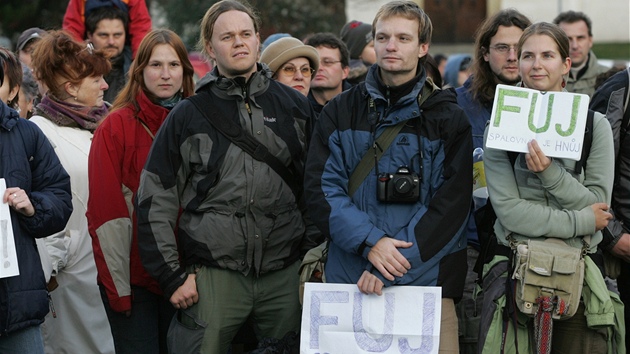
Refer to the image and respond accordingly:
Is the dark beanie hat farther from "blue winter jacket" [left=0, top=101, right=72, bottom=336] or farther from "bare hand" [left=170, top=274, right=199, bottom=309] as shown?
"blue winter jacket" [left=0, top=101, right=72, bottom=336]

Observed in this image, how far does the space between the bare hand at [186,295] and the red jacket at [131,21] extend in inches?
137

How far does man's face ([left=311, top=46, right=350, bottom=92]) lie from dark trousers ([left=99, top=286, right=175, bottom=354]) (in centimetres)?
232

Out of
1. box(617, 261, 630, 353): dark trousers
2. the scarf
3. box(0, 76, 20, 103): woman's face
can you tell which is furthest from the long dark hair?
box(617, 261, 630, 353): dark trousers

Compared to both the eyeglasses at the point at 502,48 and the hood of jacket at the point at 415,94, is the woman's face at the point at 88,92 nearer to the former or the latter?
the hood of jacket at the point at 415,94

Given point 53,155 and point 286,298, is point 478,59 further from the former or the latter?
point 53,155

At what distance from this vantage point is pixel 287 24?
20047 millimetres

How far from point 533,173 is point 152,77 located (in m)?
2.35

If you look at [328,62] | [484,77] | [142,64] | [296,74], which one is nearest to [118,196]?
[142,64]

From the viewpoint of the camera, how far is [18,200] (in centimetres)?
502

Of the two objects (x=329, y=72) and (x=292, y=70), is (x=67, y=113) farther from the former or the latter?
(x=329, y=72)

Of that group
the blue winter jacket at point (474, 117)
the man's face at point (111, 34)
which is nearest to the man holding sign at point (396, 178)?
the blue winter jacket at point (474, 117)

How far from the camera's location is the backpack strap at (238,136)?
5562mm

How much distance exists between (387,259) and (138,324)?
5.75 ft

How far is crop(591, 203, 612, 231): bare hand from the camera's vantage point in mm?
5191
